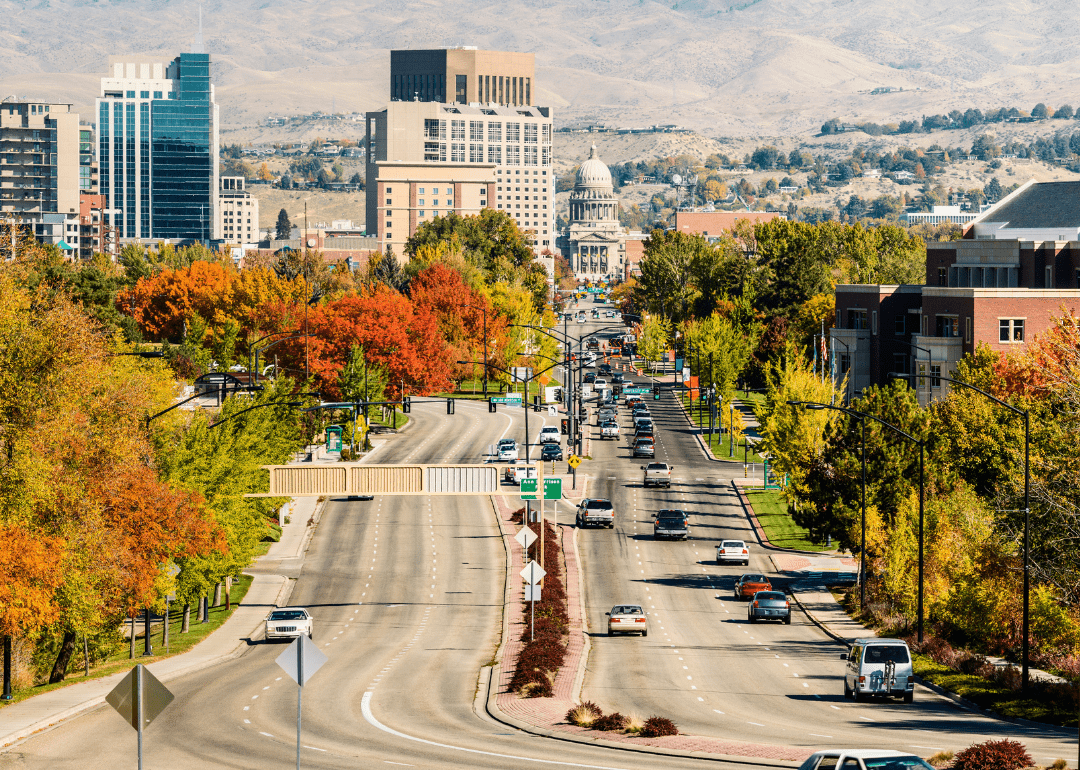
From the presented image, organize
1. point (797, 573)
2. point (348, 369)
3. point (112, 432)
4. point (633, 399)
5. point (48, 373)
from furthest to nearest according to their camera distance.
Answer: point (633, 399), point (348, 369), point (797, 573), point (112, 432), point (48, 373)

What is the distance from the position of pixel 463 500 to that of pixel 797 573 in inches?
1096

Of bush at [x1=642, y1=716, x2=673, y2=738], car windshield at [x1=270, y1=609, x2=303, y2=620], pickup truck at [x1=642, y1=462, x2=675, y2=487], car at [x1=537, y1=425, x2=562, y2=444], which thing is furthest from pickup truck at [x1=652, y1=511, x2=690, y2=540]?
bush at [x1=642, y1=716, x2=673, y2=738]

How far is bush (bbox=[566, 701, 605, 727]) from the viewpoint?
36719 millimetres

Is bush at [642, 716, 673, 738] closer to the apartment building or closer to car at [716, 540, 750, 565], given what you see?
car at [716, 540, 750, 565]

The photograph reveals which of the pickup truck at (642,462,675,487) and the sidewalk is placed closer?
the sidewalk

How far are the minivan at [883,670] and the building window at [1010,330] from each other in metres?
56.9

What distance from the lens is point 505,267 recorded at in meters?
199

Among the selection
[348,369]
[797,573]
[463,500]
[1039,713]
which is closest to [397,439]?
[348,369]

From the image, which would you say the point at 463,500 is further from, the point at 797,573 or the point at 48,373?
the point at 48,373

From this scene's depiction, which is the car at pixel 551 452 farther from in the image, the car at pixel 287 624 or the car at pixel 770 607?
the car at pixel 287 624

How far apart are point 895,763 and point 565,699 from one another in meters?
19.6

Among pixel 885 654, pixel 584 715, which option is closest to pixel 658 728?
pixel 584 715

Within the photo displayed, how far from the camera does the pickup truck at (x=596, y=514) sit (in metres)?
82.6

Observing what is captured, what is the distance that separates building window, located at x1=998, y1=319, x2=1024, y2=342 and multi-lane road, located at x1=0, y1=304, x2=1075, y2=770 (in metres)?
20.7
